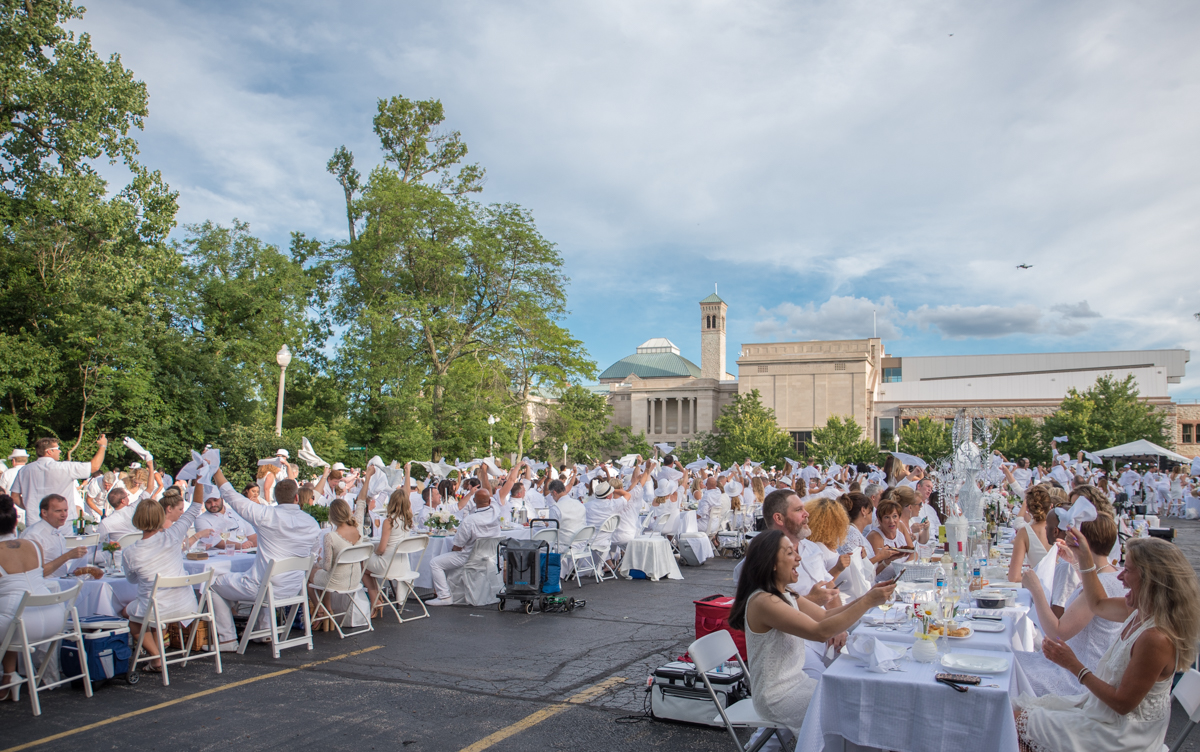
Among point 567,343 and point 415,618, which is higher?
point 567,343

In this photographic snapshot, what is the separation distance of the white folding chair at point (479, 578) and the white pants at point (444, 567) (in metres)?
0.07

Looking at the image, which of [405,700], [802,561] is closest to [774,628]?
Answer: [802,561]

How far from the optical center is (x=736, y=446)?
63.8 metres

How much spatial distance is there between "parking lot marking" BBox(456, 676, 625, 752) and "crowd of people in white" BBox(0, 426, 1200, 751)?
77.1 inches

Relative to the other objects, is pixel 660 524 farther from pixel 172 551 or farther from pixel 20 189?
pixel 20 189

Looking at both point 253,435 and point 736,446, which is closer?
point 253,435

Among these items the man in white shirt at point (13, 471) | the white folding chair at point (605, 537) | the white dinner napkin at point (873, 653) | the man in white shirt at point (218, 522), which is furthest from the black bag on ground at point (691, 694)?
the man in white shirt at point (13, 471)

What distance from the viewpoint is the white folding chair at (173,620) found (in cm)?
661

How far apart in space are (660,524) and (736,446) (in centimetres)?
4922

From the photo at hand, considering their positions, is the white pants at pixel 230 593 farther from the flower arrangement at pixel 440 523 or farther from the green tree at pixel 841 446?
the green tree at pixel 841 446

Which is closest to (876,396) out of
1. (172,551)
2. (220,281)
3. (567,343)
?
(567,343)

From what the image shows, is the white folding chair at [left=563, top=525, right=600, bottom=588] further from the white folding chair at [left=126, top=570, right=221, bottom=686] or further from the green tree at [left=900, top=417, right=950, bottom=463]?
the green tree at [left=900, top=417, right=950, bottom=463]

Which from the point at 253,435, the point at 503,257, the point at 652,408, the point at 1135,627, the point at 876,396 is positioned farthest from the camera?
the point at 652,408

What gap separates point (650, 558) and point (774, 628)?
9091mm
